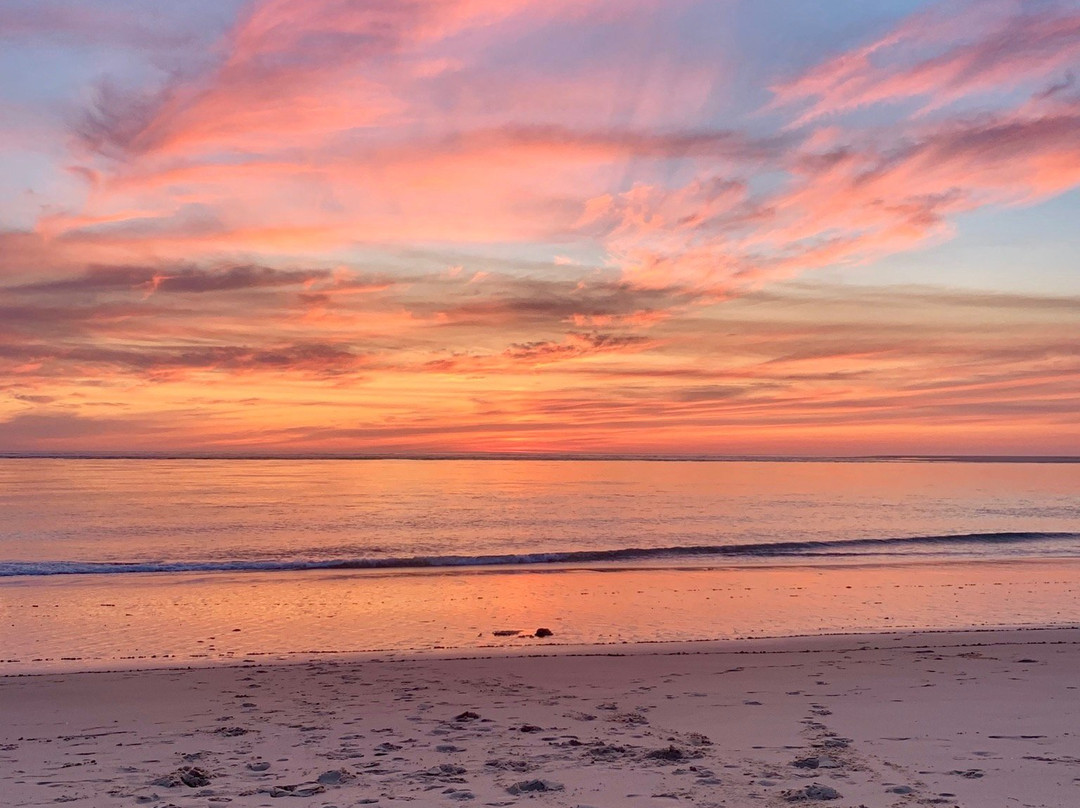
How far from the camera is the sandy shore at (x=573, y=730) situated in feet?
24.1

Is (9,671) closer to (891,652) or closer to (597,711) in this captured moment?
(597,711)

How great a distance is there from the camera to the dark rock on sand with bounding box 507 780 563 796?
7277 millimetres

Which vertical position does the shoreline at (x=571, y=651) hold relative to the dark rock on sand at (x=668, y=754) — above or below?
below

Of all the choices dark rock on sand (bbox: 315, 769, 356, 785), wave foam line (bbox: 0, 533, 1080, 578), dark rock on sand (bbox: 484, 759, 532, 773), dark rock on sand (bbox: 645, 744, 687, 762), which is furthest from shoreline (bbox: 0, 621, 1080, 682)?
wave foam line (bbox: 0, 533, 1080, 578)

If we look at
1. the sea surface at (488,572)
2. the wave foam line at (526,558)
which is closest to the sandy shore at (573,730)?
the sea surface at (488,572)

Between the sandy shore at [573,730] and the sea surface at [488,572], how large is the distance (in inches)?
104

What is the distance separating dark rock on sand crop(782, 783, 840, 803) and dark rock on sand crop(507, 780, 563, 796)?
6.34 ft

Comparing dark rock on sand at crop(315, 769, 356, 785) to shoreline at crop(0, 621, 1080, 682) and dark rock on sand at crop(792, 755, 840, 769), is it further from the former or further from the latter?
shoreline at crop(0, 621, 1080, 682)

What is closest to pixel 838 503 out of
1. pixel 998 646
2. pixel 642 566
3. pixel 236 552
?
pixel 642 566

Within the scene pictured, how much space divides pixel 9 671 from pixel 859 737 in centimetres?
1236

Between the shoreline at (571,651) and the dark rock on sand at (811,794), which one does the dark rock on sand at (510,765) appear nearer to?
the dark rock on sand at (811,794)

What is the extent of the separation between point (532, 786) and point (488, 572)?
19.5m

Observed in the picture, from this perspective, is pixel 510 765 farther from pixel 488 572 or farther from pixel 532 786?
pixel 488 572

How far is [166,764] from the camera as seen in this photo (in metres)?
8.32
